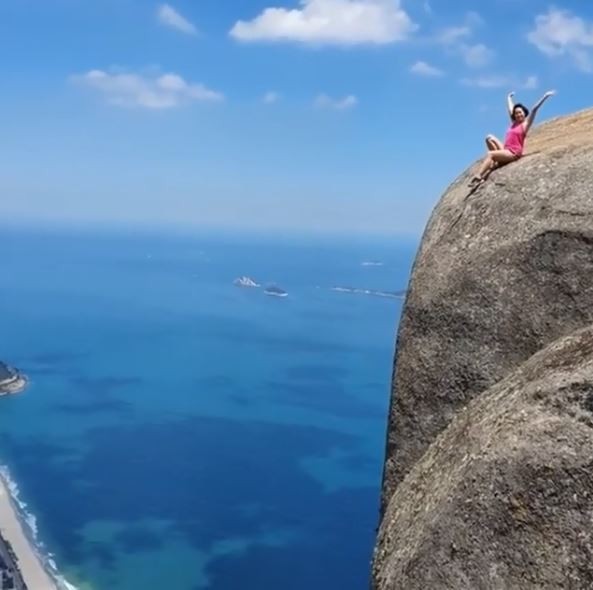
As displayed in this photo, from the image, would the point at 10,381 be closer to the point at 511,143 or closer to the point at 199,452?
the point at 199,452

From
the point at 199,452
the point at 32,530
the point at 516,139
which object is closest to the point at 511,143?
the point at 516,139

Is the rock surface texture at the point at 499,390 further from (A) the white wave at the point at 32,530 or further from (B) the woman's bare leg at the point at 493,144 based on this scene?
(A) the white wave at the point at 32,530

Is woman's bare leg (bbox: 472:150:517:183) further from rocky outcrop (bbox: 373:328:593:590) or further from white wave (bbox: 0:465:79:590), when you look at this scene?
white wave (bbox: 0:465:79:590)

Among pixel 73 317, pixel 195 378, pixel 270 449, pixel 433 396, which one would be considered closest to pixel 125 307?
pixel 73 317

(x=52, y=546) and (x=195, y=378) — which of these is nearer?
(x=52, y=546)

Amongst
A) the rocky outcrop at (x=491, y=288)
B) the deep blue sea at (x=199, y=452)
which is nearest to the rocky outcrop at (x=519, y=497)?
the rocky outcrop at (x=491, y=288)

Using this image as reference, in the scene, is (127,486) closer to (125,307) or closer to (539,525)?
(539,525)

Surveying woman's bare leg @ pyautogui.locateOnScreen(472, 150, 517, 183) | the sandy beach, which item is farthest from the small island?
woman's bare leg @ pyautogui.locateOnScreen(472, 150, 517, 183)
